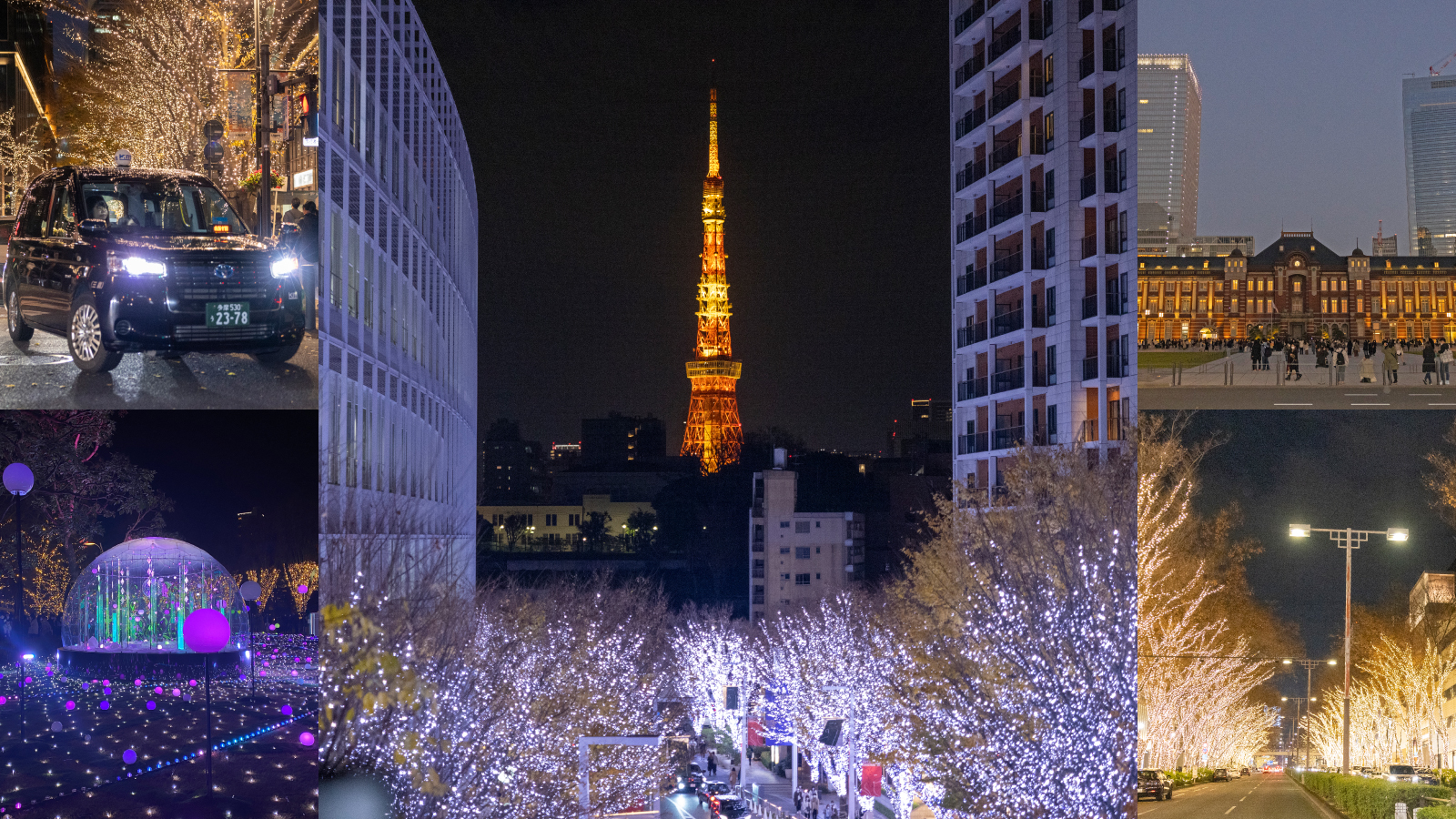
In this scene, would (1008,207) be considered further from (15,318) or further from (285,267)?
(15,318)

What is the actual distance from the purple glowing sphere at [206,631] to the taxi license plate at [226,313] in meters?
3.80

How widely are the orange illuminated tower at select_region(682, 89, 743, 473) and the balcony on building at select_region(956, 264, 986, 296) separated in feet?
119

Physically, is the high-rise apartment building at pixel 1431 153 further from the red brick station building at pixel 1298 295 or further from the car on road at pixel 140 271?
the red brick station building at pixel 1298 295

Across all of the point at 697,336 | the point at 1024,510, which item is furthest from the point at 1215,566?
the point at 697,336

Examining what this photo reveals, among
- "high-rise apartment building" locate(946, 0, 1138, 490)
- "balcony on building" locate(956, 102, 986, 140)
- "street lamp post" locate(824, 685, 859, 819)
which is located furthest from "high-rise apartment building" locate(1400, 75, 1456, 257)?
"street lamp post" locate(824, 685, 859, 819)

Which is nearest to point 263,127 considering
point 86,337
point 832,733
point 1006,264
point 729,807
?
point 86,337

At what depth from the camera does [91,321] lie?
22.8 ft

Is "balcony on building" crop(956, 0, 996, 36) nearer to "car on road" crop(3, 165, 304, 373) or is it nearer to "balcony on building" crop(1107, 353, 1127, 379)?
"balcony on building" crop(1107, 353, 1127, 379)

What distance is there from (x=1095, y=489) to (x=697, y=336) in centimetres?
6275

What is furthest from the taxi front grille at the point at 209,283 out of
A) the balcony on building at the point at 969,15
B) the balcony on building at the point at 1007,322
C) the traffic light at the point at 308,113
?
the balcony on building at the point at 969,15

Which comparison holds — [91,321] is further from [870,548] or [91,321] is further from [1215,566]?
[870,548]

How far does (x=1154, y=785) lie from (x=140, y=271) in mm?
16526

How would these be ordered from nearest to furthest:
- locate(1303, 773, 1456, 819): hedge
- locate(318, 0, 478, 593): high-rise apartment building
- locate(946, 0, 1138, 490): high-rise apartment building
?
locate(318, 0, 478, 593): high-rise apartment building < locate(1303, 773, 1456, 819): hedge < locate(946, 0, 1138, 490): high-rise apartment building

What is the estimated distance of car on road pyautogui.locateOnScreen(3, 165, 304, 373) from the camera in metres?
6.95
